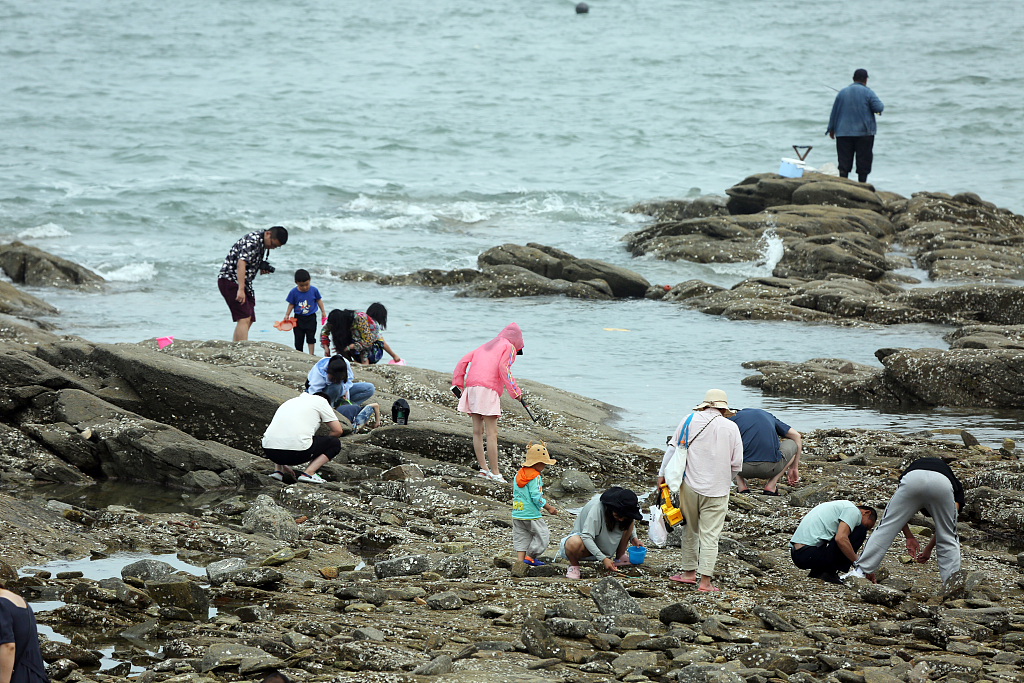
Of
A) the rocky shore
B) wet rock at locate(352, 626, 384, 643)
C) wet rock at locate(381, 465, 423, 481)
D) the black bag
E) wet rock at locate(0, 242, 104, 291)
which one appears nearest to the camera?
the rocky shore

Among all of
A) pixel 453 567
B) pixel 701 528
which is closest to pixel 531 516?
pixel 453 567

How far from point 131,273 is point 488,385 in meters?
18.6

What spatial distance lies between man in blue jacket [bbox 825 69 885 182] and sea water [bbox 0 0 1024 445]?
13.9 feet

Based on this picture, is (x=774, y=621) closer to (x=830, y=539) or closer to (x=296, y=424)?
(x=830, y=539)

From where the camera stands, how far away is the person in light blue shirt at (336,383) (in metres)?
11.4

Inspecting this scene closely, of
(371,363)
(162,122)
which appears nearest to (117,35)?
(162,122)

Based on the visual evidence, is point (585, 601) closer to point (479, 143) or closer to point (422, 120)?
point (479, 143)

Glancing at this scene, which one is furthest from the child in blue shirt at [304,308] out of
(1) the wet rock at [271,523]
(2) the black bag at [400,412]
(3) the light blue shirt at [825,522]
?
(3) the light blue shirt at [825,522]

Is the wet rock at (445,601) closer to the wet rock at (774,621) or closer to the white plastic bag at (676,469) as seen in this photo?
the white plastic bag at (676,469)

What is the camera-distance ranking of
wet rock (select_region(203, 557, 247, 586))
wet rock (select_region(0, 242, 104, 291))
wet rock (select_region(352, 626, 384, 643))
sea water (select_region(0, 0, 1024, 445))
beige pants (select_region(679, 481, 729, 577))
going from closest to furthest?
wet rock (select_region(352, 626, 384, 643)) → wet rock (select_region(203, 557, 247, 586)) → beige pants (select_region(679, 481, 729, 577)) → sea water (select_region(0, 0, 1024, 445)) → wet rock (select_region(0, 242, 104, 291))

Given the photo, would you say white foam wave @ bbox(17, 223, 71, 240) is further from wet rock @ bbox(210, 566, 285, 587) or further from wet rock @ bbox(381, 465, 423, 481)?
wet rock @ bbox(210, 566, 285, 587)

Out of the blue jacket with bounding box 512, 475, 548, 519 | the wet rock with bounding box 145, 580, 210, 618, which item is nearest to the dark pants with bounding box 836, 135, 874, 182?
the blue jacket with bounding box 512, 475, 548, 519

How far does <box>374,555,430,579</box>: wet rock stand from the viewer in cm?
793

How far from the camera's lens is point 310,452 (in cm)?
1041
